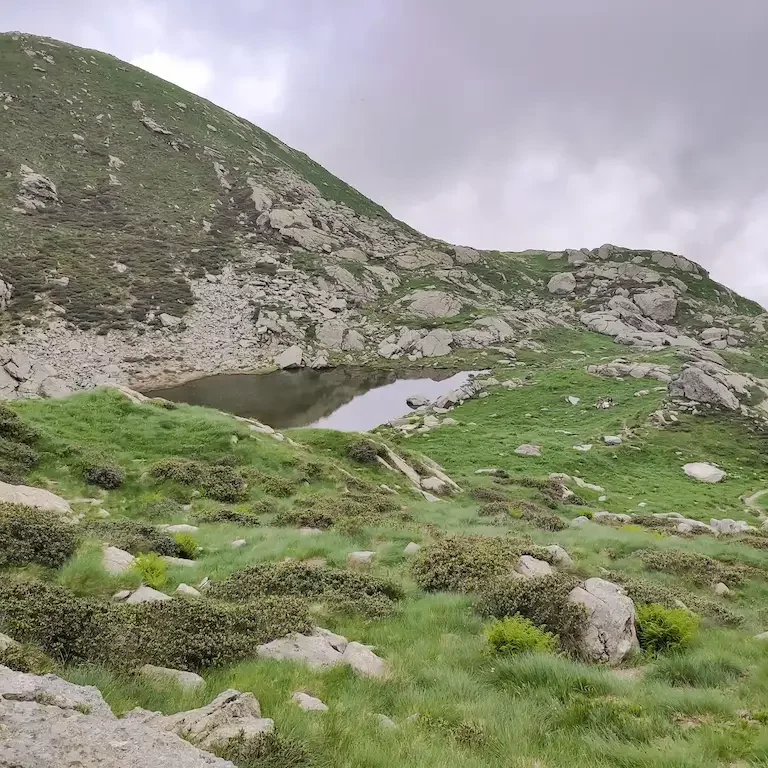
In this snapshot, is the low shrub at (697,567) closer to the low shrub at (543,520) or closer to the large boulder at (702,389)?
the low shrub at (543,520)

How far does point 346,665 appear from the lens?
6.71m

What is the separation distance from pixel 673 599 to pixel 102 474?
1675 centimetres

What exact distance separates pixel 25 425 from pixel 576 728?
20.1 m

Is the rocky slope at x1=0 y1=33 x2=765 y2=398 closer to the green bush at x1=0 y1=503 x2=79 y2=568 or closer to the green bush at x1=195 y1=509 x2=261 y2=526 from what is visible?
the green bush at x1=195 y1=509 x2=261 y2=526

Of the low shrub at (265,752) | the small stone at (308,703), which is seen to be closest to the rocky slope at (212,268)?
the small stone at (308,703)

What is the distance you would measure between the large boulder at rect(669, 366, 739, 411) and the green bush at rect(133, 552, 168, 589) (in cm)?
5213

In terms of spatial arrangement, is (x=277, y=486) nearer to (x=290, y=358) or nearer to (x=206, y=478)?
(x=206, y=478)

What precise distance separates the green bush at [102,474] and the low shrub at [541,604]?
13.4m

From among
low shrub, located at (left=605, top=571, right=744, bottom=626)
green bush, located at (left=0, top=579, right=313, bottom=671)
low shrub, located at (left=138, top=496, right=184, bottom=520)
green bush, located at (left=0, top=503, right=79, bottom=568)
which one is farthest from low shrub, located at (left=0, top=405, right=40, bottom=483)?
low shrub, located at (left=605, top=571, right=744, bottom=626)

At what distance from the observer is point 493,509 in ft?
68.8

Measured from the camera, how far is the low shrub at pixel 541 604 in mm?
8414

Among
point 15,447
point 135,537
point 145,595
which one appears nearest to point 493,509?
point 135,537

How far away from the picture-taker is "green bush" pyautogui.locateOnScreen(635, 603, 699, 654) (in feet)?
27.4

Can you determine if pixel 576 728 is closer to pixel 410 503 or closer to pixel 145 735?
pixel 145 735
